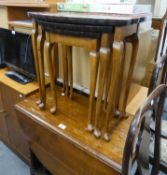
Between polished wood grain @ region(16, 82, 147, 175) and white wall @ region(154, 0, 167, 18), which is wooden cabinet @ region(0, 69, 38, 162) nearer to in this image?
polished wood grain @ region(16, 82, 147, 175)

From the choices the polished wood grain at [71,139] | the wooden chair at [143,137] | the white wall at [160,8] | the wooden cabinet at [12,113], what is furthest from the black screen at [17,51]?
the white wall at [160,8]

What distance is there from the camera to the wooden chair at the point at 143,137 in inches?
21.2

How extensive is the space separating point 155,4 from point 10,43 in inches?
66.8

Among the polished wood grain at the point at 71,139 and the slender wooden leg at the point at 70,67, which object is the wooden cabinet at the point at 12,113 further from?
the slender wooden leg at the point at 70,67

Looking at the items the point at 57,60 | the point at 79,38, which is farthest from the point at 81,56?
the point at 79,38

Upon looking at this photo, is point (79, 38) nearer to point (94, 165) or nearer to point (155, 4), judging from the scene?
point (94, 165)

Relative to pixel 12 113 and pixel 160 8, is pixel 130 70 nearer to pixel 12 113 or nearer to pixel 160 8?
pixel 12 113

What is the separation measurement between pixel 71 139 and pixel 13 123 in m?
0.83

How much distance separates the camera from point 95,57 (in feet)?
2.53

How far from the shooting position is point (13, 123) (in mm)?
1546

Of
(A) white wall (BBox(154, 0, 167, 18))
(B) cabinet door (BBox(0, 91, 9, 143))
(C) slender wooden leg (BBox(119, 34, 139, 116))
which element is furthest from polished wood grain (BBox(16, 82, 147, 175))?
(A) white wall (BBox(154, 0, 167, 18))

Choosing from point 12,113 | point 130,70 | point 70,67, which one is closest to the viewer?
point 130,70

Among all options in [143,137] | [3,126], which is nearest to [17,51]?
[3,126]

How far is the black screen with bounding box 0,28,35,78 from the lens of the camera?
4.53 ft
